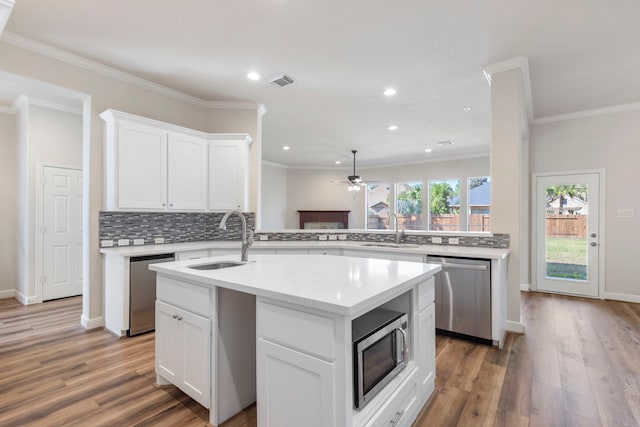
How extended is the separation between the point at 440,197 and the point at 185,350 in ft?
25.9

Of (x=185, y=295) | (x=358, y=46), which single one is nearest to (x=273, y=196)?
(x=358, y=46)

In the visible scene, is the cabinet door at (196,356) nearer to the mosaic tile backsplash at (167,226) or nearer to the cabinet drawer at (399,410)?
the cabinet drawer at (399,410)

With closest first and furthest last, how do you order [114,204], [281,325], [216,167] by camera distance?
[281,325]
[114,204]
[216,167]

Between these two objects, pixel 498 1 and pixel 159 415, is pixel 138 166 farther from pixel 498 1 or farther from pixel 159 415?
pixel 498 1

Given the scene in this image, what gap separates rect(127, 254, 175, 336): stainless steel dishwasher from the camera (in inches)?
124

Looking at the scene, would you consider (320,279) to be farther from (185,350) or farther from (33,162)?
(33,162)

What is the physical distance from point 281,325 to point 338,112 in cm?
412

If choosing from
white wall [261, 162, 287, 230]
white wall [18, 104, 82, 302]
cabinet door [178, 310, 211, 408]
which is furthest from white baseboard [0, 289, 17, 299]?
white wall [261, 162, 287, 230]

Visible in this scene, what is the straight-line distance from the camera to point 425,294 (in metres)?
1.98

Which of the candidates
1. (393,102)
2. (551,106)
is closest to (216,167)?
(393,102)

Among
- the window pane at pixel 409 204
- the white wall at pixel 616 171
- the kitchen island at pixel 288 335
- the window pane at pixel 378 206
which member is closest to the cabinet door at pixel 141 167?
the kitchen island at pixel 288 335

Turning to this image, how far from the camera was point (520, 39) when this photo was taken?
2846 millimetres

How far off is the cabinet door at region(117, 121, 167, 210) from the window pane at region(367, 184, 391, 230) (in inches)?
275

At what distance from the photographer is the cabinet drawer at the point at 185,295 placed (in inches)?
71.5
